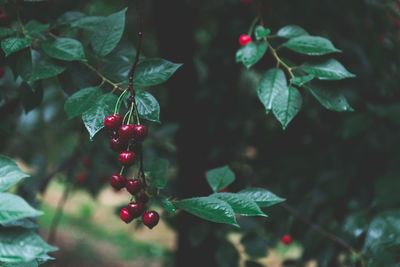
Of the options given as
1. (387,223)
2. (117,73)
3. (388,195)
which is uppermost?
(117,73)

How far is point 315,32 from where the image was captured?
5.08ft

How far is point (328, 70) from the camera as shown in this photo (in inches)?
33.7

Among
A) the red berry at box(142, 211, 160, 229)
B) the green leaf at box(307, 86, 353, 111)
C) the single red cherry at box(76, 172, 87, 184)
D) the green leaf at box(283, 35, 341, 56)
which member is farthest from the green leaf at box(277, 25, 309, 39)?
the single red cherry at box(76, 172, 87, 184)

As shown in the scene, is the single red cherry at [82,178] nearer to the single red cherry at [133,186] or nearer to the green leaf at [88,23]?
the green leaf at [88,23]

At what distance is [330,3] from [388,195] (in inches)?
35.4

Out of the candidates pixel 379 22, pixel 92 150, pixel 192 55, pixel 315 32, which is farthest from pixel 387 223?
pixel 92 150

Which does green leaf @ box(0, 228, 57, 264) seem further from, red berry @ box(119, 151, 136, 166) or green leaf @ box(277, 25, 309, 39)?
green leaf @ box(277, 25, 309, 39)

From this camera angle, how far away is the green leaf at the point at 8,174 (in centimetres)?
57

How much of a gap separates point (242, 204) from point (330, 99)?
35cm

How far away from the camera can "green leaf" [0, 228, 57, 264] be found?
51 centimetres

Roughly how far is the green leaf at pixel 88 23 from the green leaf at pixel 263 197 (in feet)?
1.84

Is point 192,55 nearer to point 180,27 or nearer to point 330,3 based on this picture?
point 180,27

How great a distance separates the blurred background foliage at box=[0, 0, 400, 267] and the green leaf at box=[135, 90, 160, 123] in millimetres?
454

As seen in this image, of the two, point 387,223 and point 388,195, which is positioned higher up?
point 387,223
